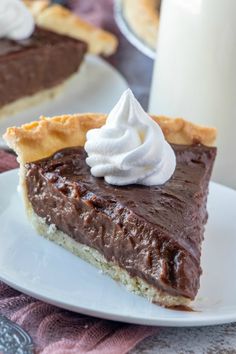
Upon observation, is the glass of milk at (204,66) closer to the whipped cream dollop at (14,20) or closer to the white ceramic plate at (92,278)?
the white ceramic plate at (92,278)

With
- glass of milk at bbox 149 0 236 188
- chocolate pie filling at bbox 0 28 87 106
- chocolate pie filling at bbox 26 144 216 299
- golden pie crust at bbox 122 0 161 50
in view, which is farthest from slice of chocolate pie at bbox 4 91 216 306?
golden pie crust at bbox 122 0 161 50

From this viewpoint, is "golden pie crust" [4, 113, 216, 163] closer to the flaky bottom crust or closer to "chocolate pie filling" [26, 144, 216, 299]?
"chocolate pie filling" [26, 144, 216, 299]

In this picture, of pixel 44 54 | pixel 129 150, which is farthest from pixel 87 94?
pixel 129 150

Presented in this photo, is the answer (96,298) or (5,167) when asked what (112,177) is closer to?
(96,298)

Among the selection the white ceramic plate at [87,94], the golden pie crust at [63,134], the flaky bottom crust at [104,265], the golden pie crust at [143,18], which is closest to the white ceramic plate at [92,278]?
the flaky bottom crust at [104,265]

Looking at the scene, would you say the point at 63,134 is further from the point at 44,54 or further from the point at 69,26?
the point at 69,26

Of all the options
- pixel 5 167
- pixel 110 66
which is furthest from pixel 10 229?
pixel 110 66

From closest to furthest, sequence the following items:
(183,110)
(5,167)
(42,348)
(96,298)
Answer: (42,348) → (96,298) → (5,167) → (183,110)
